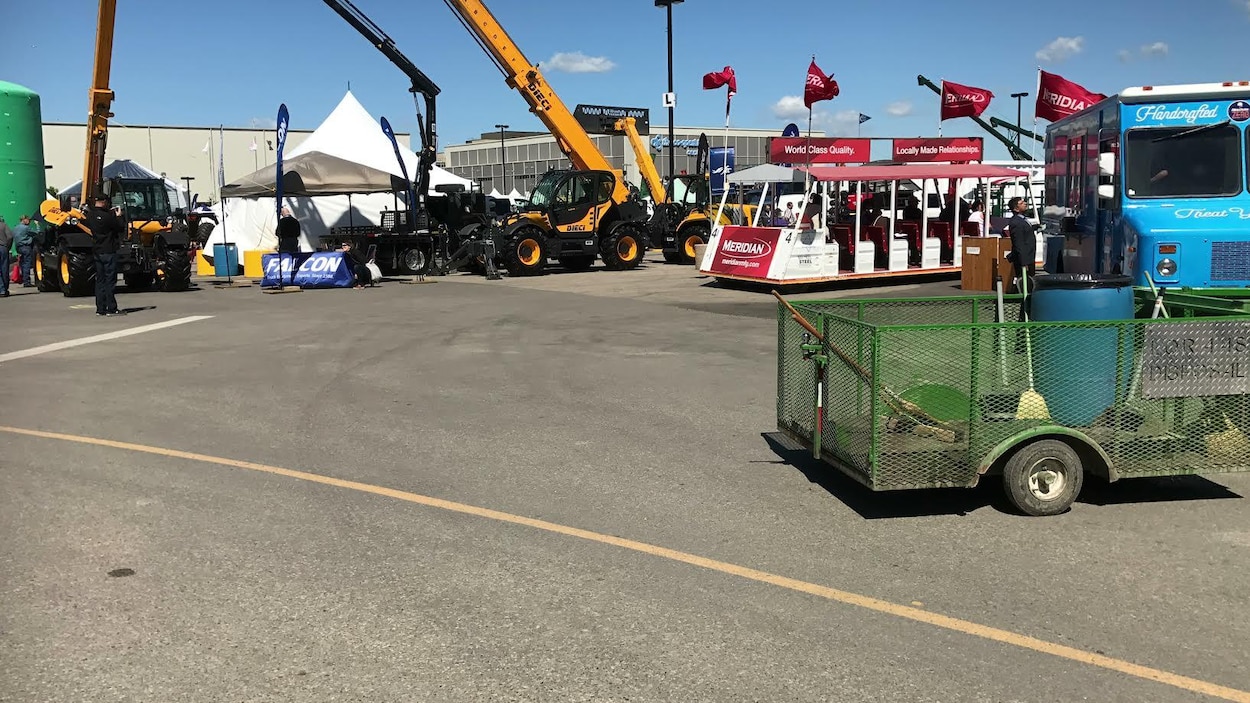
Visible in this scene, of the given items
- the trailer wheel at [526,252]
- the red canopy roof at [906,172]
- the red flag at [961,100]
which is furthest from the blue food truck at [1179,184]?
the trailer wheel at [526,252]

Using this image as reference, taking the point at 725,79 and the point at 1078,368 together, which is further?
the point at 725,79

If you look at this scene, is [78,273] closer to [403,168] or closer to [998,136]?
[403,168]

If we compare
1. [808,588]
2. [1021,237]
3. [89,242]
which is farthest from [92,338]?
[1021,237]

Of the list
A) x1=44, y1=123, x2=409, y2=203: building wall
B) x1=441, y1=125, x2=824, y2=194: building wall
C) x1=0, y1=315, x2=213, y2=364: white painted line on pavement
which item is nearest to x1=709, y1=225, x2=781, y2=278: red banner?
x1=0, y1=315, x2=213, y2=364: white painted line on pavement

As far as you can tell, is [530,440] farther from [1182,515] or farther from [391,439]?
[1182,515]

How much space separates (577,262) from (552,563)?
882 inches

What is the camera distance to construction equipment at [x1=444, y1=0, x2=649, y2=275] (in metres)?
24.4

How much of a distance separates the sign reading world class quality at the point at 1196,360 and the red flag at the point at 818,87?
18.7m

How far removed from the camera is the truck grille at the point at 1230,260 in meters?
9.64

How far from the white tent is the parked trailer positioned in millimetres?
13071

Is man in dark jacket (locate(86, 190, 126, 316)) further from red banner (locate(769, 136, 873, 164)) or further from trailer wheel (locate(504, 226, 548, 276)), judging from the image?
red banner (locate(769, 136, 873, 164))

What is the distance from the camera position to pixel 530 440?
7.66 m

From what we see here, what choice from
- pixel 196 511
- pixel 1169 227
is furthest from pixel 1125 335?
pixel 196 511

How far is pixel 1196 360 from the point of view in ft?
18.6
